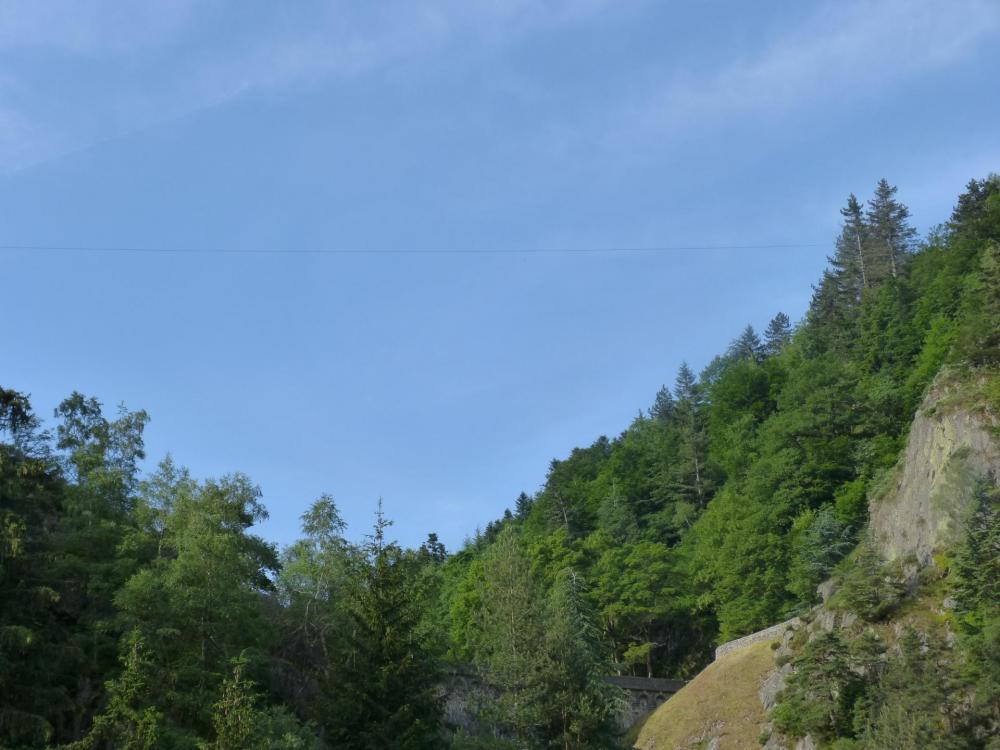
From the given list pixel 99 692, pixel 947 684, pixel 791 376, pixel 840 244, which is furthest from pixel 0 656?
pixel 840 244

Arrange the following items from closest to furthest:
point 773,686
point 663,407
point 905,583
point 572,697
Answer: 1. point 572,697
2. point 905,583
3. point 773,686
4. point 663,407

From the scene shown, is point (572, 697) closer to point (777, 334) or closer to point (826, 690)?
point (826, 690)

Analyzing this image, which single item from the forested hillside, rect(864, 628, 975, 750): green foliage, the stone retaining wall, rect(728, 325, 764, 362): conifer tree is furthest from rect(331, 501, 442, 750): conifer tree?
rect(728, 325, 764, 362): conifer tree

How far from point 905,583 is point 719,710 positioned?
9.34 m

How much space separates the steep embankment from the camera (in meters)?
37.8

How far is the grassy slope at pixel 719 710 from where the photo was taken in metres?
39.3

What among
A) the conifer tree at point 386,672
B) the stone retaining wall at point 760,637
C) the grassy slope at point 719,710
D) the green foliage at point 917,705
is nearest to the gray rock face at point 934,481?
the stone retaining wall at point 760,637

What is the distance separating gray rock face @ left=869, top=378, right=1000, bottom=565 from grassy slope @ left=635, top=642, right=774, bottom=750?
7794 mm

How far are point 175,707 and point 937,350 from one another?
49333mm

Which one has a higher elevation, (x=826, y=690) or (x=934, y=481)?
(x=934, y=481)

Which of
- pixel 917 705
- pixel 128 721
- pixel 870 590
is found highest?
pixel 870 590

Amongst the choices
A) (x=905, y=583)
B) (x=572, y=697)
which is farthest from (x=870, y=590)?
(x=572, y=697)

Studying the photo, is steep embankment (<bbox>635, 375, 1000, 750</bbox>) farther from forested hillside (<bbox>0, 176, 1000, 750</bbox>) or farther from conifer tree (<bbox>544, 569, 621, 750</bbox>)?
conifer tree (<bbox>544, 569, 621, 750</bbox>)

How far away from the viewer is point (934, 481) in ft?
136
